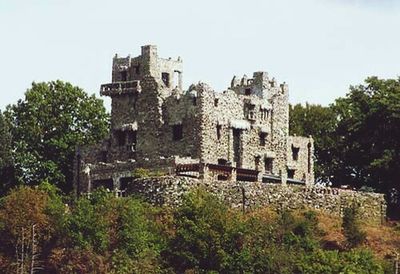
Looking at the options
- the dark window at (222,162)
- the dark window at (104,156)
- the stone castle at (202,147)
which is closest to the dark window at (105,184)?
the stone castle at (202,147)

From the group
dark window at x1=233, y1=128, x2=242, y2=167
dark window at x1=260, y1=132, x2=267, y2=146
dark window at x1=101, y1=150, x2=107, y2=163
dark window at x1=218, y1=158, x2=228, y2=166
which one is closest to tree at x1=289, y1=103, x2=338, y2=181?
dark window at x1=260, y1=132, x2=267, y2=146

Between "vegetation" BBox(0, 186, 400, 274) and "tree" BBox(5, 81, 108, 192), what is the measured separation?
15712 millimetres

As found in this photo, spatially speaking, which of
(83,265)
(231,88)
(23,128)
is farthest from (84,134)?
(83,265)

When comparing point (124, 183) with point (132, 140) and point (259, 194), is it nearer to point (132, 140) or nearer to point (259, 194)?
point (132, 140)

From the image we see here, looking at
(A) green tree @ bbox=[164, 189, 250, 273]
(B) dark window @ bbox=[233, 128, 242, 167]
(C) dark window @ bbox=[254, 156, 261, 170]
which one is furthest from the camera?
(C) dark window @ bbox=[254, 156, 261, 170]

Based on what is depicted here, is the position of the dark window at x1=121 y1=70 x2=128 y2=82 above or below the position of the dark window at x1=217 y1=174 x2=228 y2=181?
above

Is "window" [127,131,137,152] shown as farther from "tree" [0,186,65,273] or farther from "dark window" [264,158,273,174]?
"tree" [0,186,65,273]

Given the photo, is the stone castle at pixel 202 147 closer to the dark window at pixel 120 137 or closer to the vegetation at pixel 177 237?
the dark window at pixel 120 137

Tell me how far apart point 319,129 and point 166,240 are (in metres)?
29.5

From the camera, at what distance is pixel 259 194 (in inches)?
3420

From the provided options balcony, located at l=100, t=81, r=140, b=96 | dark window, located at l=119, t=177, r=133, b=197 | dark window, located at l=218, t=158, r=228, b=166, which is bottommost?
dark window, located at l=119, t=177, r=133, b=197

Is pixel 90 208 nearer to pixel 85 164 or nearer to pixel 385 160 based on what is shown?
pixel 85 164

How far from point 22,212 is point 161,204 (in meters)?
7.91

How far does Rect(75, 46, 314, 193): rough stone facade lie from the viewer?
92000 mm
